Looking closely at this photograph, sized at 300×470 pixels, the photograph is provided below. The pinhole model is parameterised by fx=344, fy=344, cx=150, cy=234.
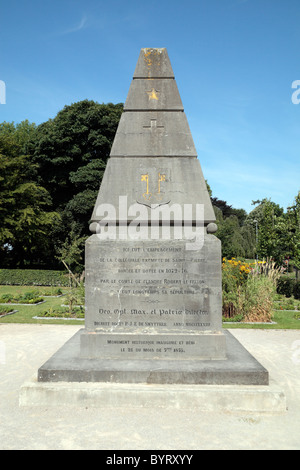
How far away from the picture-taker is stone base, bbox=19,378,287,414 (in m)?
4.63

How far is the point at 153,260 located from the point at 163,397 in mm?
2062

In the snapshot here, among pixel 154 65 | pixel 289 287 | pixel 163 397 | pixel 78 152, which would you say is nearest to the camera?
pixel 163 397

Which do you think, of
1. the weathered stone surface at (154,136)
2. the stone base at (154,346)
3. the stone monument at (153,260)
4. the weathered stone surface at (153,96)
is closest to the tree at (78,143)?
the weathered stone surface at (153,96)

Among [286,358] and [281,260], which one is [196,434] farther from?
[281,260]

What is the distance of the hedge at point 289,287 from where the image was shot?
20.8m

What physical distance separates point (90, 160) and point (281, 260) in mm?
Answer: 18355

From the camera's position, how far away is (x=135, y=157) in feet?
19.8

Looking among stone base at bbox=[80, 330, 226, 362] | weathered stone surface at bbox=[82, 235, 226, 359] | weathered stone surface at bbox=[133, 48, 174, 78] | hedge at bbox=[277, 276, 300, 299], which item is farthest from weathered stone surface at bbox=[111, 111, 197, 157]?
hedge at bbox=[277, 276, 300, 299]

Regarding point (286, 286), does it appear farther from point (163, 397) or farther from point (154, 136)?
point (163, 397)

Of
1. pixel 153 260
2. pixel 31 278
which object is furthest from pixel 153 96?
pixel 31 278

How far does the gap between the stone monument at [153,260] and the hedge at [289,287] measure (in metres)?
16.5

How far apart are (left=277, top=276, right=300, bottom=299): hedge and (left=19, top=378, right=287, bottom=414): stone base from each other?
17.5 m

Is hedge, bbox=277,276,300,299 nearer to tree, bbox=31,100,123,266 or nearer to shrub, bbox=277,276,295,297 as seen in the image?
shrub, bbox=277,276,295,297

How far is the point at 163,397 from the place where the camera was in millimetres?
4652
